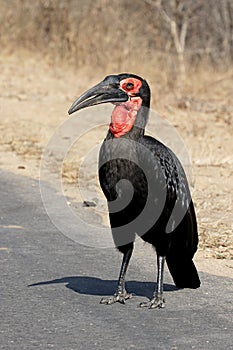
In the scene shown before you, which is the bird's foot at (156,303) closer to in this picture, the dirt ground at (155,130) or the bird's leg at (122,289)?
the bird's leg at (122,289)

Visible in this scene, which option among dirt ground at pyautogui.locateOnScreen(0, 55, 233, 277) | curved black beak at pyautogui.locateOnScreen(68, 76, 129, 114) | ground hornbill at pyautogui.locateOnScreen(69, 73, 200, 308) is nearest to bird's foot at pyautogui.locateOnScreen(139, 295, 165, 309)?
ground hornbill at pyautogui.locateOnScreen(69, 73, 200, 308)

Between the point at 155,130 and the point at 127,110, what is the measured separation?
5.82m

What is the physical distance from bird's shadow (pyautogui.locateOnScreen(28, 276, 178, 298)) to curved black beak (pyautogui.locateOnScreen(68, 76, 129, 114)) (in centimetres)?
115

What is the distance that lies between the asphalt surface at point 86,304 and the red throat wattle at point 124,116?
989 mm

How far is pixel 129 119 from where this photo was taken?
5.07 metres

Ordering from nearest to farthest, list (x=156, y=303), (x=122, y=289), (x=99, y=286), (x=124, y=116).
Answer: (x=124, y=116), (x=156, y=303), (x=122, y=289), (x=99, y=286)

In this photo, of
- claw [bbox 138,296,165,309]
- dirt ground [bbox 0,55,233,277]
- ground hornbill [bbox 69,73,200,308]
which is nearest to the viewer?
ground hornbill [bbox 69,73,200,308]

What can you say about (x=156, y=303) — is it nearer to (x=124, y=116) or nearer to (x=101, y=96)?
(x=124, y=116)

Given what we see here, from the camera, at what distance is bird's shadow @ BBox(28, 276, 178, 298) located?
5.64 meters

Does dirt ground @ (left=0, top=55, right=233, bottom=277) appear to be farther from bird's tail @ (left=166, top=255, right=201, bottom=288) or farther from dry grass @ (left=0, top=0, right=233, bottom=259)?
bird's tail @ (left=166, top=255, right=201, bottom=288)

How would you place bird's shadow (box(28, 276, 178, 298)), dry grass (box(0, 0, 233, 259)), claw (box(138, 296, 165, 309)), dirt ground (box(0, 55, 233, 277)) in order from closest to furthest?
claw (box(138, 296, 165, 309))
bird's shadow (box(28, 276, 178, 298))
dirt ground (box(0, 55, 233, 277))
dry grass (box(0, 0, 233, 259))

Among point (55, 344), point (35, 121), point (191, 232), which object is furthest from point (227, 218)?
point (35, 121)

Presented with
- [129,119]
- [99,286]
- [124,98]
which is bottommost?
[99,286]

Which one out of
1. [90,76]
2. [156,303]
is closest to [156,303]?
[156,303]
